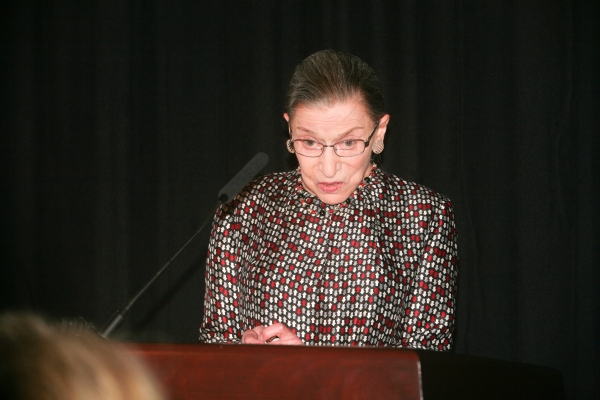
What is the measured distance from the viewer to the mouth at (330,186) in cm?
176

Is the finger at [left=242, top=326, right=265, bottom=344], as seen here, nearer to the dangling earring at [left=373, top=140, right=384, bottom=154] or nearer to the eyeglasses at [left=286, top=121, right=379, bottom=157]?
the eyeglasses at [left=286, top=121, right=379, bottom=157]

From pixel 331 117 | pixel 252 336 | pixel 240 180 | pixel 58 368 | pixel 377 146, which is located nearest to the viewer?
pixel 58 368

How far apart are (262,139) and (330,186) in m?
0.80

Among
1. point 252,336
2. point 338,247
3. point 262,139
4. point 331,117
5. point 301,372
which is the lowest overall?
point 252,336

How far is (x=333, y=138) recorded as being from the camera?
171 cm

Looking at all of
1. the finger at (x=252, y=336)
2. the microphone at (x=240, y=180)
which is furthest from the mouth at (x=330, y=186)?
the finger at (x=252, y=336)

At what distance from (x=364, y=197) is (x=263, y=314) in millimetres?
454

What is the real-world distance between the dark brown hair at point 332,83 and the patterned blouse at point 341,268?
0.28 m

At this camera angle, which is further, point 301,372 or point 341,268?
point 341,268

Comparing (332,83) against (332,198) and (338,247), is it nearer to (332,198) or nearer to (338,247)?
(332,198)

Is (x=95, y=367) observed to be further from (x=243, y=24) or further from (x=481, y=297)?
(x=243, y=24)

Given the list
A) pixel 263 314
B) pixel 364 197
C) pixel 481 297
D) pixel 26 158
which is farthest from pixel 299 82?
pixel 26 158

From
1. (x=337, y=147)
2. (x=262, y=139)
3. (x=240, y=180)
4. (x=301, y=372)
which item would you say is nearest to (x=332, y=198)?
(x=337, y=147)

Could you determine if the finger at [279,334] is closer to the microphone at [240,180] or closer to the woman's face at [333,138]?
the microphone at [240,180]
